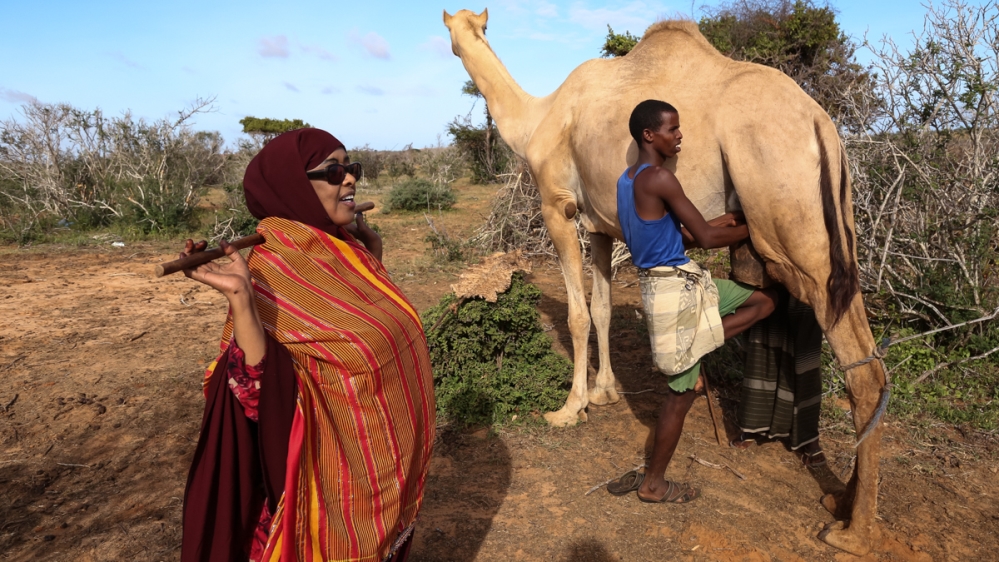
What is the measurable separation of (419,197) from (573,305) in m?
9.90

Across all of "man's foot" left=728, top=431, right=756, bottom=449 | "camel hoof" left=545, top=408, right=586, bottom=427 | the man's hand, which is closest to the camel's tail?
the man's hand

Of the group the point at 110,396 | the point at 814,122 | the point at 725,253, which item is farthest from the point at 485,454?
the point at 725,253

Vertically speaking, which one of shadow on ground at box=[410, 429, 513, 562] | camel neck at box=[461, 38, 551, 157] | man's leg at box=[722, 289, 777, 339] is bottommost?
shadow on ground at box=[410, 429, 513, 562]

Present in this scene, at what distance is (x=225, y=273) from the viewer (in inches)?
61.6

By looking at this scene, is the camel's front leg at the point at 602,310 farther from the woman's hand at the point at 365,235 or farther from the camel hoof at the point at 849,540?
the woman's hand at the point at 365,235

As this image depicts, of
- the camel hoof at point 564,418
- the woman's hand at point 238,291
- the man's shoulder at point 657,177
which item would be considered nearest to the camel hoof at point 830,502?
the camel hoof at point 564,418

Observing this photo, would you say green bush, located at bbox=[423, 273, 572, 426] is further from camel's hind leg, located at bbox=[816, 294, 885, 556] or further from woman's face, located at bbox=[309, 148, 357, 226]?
woman's face, located at bbox=[309, 148, 357, 226]

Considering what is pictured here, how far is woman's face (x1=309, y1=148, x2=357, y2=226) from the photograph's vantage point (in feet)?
6.77

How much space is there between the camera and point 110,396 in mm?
4973

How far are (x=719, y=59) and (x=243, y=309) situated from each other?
296cm

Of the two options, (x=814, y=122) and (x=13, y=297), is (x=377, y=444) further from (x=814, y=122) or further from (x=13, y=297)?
(x=13, y=297)

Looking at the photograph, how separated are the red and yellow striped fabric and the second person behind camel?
148cm

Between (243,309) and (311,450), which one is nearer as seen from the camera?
(243,309)

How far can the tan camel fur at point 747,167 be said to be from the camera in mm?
2967
